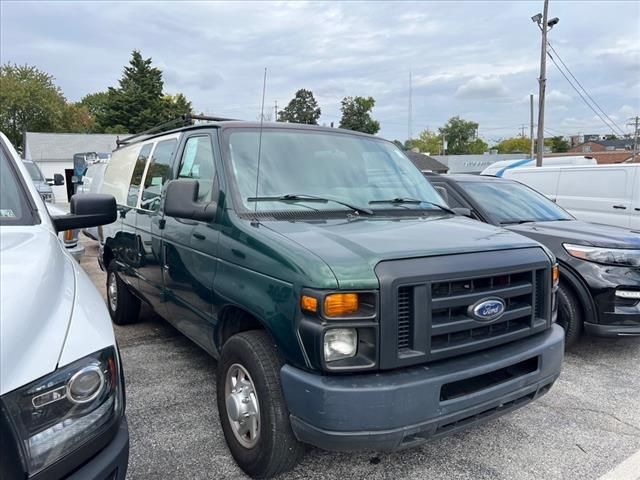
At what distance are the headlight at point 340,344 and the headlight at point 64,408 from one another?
0.90m

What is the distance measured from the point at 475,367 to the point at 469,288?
1.29 ft

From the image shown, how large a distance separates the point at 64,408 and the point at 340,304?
116 cm

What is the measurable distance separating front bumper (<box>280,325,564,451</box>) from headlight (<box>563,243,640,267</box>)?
103 inches

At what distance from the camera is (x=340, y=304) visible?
2258 millimetres

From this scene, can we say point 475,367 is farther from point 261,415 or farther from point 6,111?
point 6,111

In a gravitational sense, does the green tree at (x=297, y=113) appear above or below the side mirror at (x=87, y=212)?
above

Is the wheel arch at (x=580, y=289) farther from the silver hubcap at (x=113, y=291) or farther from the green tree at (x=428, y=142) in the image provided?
the green tree at (x=428, y=142)

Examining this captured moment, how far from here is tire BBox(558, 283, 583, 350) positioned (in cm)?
468

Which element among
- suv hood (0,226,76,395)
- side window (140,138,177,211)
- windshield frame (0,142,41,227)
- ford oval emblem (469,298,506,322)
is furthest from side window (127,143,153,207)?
ford oval emblem (469,298,506,322)

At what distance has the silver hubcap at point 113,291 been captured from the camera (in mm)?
5555

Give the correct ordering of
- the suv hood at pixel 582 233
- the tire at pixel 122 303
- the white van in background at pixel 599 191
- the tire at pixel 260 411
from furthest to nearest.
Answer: the white van in background at pixel 599 191 → the tire at pixel 122 303 → the suv hood at pixel 582 233 → the tire at pixel 260 411

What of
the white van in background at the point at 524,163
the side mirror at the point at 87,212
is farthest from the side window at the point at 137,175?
the white van in background at the point at 524,163

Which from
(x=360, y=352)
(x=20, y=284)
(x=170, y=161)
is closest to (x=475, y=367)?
(x=360, y=352)

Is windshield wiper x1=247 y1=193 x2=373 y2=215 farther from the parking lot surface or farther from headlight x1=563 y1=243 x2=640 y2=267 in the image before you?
headlight x1=563 y1=243 x2=640 y2=267
